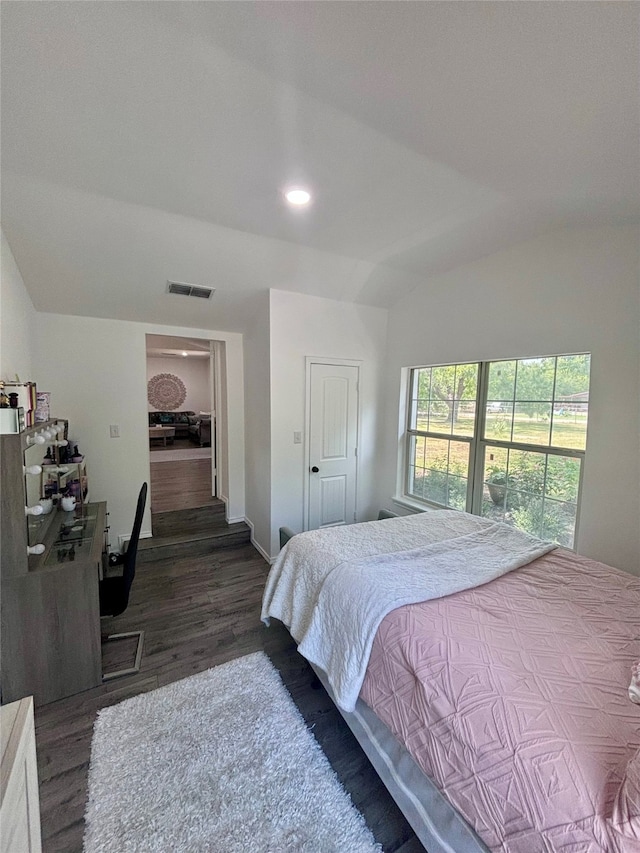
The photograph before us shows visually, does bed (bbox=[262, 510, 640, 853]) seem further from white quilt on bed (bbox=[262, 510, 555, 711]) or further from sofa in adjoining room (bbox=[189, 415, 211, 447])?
sofa in adjoining room (bbox=[189, 415, 211, 447])

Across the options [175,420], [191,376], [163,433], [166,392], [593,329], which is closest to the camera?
[593,329]

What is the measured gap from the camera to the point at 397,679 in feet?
4.06

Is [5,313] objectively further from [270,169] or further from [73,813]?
[73,813]

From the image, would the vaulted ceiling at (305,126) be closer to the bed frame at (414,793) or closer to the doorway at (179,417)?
the bed frame at (414,793)

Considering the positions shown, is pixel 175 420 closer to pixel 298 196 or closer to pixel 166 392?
pixel 166 392

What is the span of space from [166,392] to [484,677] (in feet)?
30.2

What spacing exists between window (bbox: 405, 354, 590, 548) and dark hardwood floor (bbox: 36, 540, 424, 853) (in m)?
1.90

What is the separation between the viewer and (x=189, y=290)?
2.90m

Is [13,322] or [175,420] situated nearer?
[13,322]

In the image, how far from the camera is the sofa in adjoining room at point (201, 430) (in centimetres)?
782

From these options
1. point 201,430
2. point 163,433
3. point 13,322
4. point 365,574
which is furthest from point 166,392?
point 365,574

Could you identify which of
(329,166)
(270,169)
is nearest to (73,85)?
(270,169)

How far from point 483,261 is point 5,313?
3.37 meters

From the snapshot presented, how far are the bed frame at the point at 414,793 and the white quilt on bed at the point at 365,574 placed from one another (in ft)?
0.49
